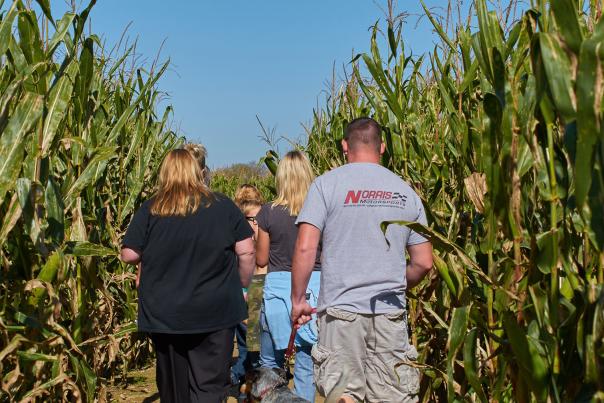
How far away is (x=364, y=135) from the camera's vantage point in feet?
13.0

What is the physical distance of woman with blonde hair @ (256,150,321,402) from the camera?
509cm

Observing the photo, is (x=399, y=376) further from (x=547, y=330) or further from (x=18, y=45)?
(x=18, y=45)

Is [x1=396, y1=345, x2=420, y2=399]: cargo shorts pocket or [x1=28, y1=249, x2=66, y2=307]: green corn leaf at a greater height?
[x1=28, y1=249, x2=66, y2=307]: green corn leaf

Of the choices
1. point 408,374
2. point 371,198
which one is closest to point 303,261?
point 371,198

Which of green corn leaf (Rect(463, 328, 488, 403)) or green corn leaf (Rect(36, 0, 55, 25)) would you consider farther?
green corn leaf (Rect(36, 0, 55, 25))

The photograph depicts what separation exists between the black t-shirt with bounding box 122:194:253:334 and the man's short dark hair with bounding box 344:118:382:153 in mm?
830

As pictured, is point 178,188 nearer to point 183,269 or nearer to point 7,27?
point 183,269

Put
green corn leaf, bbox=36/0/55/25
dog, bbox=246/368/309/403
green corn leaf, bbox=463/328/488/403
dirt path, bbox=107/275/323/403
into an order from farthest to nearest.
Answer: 1. dirt path, bbox=107/275/323/403
2. dog, bbox=246/368/309/403
3. green corn leaf, bbox=36/0/55/25
4. green corn leaf, bbox=463/328/488/403

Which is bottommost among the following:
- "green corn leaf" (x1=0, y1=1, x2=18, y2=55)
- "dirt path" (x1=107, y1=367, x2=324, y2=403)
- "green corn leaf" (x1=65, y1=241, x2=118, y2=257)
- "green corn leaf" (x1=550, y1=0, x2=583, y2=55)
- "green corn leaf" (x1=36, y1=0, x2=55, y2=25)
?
"dirt path" (x1=107, y1=367, x2=324, y2=403)

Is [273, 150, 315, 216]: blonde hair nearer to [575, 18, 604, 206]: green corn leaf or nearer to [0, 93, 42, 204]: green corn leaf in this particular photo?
[0, 93, 42, 204]: green corn leaf

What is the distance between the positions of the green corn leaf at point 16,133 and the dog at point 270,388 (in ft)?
5.37

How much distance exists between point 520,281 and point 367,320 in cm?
94

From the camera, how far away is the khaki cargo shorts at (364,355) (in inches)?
149

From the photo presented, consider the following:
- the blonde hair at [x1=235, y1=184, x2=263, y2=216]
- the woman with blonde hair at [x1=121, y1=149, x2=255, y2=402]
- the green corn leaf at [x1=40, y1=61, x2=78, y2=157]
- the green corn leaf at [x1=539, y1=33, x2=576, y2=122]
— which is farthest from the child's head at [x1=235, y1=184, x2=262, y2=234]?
the green corn leaf at [x1=539, y1=33, x2=576, y2=122]
